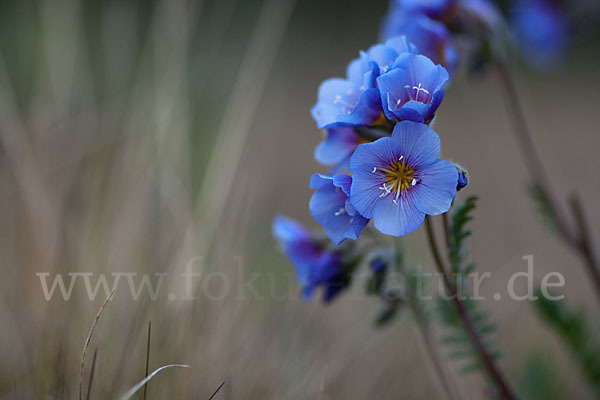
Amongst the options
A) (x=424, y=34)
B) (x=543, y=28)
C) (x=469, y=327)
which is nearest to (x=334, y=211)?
(x=469, y=327)

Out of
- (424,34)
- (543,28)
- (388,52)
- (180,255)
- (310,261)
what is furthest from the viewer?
(543,28)

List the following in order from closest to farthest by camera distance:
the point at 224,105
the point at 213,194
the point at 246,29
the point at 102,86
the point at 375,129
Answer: the point at 375,129 → the point at 213,194 → the point at 224,105 → the point at 102,86 → the point at 246,29

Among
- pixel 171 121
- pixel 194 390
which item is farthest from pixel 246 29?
pixel 194 390

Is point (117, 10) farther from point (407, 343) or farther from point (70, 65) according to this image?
point (407, 343)

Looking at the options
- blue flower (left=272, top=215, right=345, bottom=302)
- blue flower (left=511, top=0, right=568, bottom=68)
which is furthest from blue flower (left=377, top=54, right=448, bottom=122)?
blue flower (left=511, top=0, right=568, bottom=68)

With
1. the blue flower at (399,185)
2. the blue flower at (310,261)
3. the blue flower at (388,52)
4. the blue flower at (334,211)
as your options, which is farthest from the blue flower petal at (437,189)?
the blue flower at (310,261)

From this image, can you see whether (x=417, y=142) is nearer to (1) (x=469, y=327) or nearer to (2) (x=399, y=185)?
(2) (x=399, y=185)

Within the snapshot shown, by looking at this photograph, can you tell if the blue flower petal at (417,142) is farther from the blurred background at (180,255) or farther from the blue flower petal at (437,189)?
the blurred background at (180,255)
